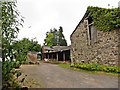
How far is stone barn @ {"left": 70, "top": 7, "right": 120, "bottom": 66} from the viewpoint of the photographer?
781 inches

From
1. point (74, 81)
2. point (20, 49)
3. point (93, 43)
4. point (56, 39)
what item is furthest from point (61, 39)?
point (20, 49)

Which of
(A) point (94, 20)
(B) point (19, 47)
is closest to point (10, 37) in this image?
(B) point (19, 47)

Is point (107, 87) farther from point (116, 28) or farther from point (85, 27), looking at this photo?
point (85, 27)

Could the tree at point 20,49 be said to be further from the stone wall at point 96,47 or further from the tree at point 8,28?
the stone wall at point 96,47

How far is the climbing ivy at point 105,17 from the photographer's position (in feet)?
64.9

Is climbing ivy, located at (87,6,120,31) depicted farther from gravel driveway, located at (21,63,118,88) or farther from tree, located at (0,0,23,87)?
tree, located at (0,0,23,87)

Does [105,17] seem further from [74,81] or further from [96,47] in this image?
[74,81]

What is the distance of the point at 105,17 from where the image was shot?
2102 cm

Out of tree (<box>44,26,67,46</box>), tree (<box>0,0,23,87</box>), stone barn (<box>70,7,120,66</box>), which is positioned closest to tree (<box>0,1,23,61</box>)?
tree (<box>0,0,23,87</box>)

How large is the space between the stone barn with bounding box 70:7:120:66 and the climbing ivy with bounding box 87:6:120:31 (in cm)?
22

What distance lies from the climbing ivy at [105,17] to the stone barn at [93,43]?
0.22 meters

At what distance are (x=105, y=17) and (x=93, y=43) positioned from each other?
311cm

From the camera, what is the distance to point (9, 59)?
30.7 feet

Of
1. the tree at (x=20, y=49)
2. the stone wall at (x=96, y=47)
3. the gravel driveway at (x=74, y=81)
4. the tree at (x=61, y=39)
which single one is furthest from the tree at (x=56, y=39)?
the tree at (x=20, y=49)
